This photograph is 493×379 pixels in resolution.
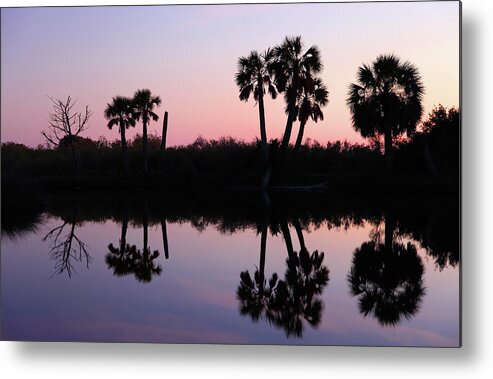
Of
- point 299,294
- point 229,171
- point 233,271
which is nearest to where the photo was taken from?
point 299,294

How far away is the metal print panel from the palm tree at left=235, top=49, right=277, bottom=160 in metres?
0.01

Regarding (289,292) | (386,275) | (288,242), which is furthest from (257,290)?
(386,275)

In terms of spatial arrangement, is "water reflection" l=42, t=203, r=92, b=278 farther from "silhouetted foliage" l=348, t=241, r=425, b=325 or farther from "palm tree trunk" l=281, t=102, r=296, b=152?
"silhouetted foliage" l=348, t=241, r=425, b=325

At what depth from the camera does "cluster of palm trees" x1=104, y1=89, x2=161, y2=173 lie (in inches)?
196

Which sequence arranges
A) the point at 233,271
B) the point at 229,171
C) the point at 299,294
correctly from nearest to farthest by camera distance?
1. the point at 299,294
2. the point at 233,271
3. the point at 229,171

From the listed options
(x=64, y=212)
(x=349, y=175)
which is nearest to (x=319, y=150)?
(x=349, y=175)

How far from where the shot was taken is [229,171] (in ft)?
16.4

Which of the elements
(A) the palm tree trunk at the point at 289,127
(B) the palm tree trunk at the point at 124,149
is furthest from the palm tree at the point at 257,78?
(B) the palm tree trunk at the point at 124,149

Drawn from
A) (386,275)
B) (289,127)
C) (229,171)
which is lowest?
(386,275)

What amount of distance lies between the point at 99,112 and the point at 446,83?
2012 millimetres

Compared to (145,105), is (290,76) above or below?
above

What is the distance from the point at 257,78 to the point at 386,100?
2.53 ft

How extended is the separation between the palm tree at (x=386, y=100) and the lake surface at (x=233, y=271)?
0.45 metres

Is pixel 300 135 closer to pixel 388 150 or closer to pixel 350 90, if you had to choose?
pixel 350 90
